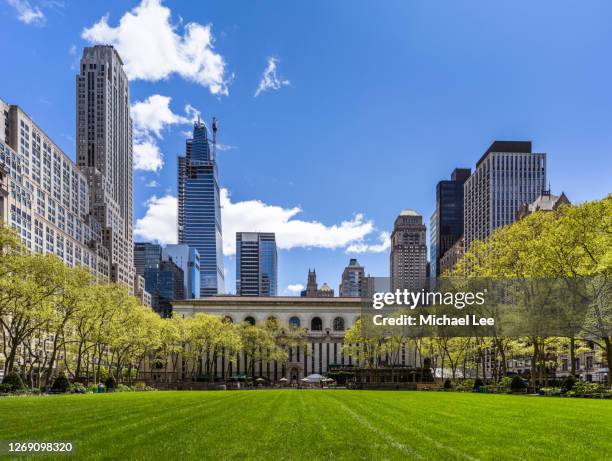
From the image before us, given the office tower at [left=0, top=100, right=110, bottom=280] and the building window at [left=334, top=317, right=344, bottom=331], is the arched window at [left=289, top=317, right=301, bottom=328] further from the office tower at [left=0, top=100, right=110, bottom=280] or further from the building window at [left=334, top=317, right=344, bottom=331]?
the office tower at [left=0, top=100, right=110, bottom=280]

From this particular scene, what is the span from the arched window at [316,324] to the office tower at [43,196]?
62576 mm

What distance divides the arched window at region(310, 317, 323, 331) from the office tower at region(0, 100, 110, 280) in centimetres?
6258

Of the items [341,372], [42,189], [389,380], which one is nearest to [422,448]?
[389,380]

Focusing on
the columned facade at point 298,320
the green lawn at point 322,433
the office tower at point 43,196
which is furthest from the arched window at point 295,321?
the green lawn at point 322,433

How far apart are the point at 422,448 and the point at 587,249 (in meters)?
31.8

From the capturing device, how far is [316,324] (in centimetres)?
13500

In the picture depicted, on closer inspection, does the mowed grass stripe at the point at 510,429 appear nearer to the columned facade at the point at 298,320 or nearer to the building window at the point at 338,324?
the columned facade at the point at 298,320

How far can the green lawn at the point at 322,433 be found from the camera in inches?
565

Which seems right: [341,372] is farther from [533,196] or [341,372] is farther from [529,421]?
[533,196]

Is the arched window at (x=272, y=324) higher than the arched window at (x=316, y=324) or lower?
higher

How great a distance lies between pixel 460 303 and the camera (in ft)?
182

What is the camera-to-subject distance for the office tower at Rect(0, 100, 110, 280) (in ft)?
393

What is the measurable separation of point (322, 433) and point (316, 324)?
117993 millimetres

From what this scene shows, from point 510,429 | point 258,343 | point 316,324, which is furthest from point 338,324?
point 510,429
